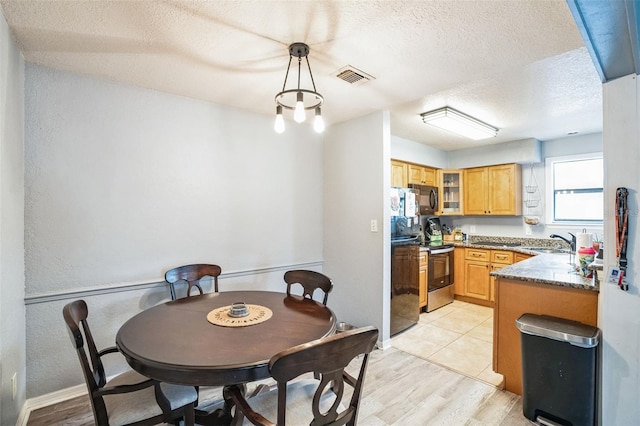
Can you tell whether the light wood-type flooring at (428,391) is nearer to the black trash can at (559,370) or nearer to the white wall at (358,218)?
the black trash can at (559,370)

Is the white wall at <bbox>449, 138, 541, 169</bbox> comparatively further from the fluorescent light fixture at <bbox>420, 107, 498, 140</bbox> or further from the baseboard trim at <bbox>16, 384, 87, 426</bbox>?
the baseboard trim at <bbox>16, 384, 87, 426</bbox>

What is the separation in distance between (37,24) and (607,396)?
3984 mm

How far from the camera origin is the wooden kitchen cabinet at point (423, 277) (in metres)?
4.03

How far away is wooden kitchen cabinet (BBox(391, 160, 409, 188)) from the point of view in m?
4.10

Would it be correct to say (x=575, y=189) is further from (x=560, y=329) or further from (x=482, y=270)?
(x=560, y=329)

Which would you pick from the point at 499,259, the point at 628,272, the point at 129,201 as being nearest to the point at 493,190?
the point at 499,259

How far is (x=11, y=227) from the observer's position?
70.7 inches

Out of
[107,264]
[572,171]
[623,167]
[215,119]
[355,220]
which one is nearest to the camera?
[623,167]

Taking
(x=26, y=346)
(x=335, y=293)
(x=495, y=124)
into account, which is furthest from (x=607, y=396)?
(x=26, y=346)

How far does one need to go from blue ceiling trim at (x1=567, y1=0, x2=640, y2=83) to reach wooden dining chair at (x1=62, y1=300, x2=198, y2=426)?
2406 mm

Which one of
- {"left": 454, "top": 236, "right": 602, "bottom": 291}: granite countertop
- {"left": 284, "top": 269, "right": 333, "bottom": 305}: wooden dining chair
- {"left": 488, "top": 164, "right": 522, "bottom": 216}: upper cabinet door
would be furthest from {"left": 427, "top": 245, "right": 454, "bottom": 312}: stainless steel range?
{"left": 284, "top": 269, "right": 333, "bottom": 305}: wooden dining chair

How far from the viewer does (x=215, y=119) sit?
2.93 m

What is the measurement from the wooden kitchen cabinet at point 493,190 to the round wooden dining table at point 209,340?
395 cm

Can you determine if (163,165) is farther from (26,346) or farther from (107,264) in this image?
(26,346)
